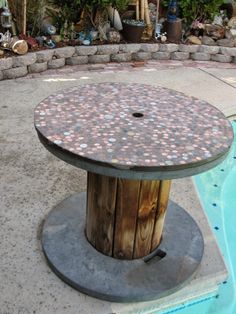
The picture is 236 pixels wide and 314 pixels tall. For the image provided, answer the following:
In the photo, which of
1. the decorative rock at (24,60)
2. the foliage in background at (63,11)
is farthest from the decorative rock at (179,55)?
the decorative rock at (24,60)

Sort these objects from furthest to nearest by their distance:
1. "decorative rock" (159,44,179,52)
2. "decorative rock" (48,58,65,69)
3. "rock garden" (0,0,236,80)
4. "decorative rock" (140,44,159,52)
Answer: "decorative rock" (159,44,179,52)
"decorative rock" (140,44,159,52)
"decorative rock" (48,58,65,69)
"rock garden" (0,0,236,80)

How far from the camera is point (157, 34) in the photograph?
5.91 metres

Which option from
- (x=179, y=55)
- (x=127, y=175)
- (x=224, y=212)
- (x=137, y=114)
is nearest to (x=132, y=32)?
(x=179, y=55)

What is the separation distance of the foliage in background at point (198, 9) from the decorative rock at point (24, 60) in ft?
7.69

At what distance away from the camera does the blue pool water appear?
2.22 m

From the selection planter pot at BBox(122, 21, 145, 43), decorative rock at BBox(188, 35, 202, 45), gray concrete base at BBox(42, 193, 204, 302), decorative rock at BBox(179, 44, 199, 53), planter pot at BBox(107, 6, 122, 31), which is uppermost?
planter pot at BBox(107, 6, 122, 31)

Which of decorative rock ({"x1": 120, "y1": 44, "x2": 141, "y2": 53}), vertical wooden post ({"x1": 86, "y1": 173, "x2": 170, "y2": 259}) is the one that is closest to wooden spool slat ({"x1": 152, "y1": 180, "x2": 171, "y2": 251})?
vertical wooden post ({"x1": 86, "y1": 173, "x2": 170, "y2": 259})

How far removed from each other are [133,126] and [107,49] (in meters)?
3.83

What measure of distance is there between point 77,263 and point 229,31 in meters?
4.98

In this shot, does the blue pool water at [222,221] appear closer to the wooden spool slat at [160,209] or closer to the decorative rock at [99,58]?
the wooden spool slat at [160,209]

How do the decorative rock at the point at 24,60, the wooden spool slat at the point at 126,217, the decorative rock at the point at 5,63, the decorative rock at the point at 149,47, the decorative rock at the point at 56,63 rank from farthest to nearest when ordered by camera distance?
1. the decorative rock at the point at 149,47
2. the decorative rock at the point at 56,63
3. the decorative rock at the point at 24,60
4. the decorative rock at the point at 5,63
5. the wooden spool slat at the point at 126,217

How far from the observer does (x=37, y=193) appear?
2703 millimetres

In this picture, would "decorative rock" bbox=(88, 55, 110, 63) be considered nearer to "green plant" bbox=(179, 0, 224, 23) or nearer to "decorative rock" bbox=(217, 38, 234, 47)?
"green plant" bbox=(179, 0, 224, 23)

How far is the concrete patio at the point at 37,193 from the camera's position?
1.98 metres
